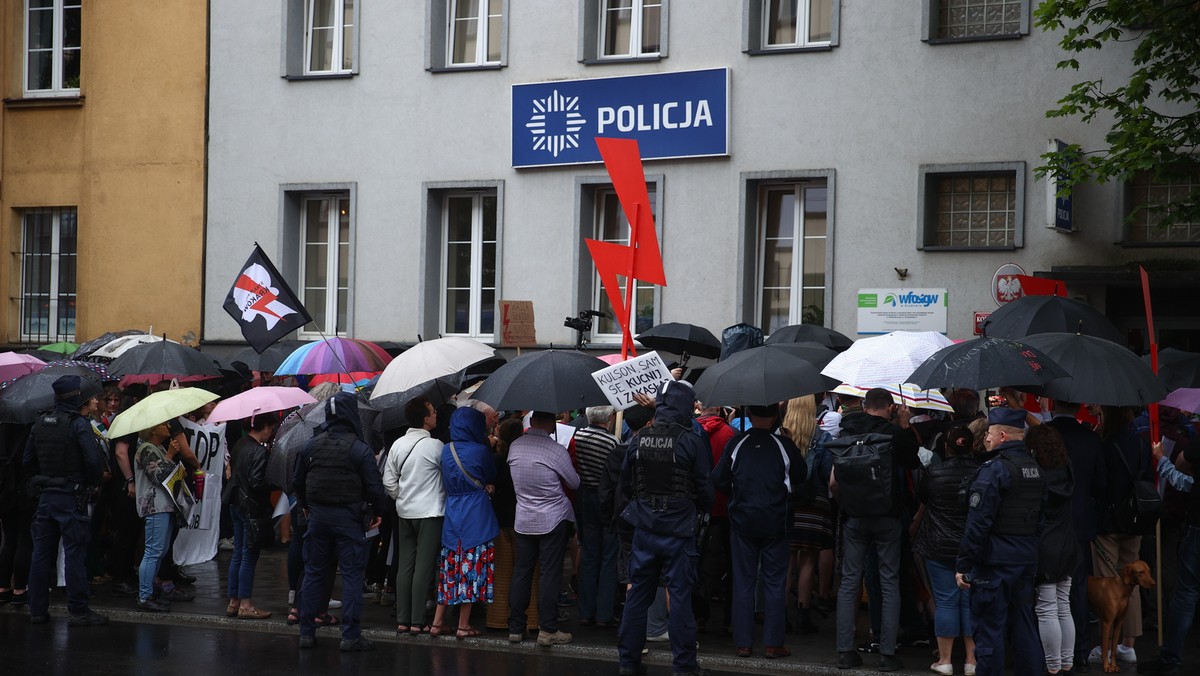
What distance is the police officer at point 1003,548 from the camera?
8.85 meters

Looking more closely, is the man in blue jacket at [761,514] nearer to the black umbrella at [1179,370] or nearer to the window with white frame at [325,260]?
the black umbrella at [1179,370]

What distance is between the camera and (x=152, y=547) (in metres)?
12.3

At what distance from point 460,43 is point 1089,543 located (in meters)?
12.6

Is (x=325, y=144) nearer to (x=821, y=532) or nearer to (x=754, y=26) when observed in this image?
(x=754, y=26)

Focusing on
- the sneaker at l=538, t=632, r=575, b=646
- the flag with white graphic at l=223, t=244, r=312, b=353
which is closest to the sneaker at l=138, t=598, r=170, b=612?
the flag with white graphic at l=223, t=244, r=312, b=353

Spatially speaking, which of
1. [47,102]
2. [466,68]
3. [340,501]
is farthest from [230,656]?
[47,102]

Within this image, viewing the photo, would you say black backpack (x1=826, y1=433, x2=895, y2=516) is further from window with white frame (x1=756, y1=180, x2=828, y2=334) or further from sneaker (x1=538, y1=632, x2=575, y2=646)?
window with white frame (x1=756, y1=180, x2=828, y2=334)

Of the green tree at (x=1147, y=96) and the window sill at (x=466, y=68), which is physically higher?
the window sill at (x=466, y=68)

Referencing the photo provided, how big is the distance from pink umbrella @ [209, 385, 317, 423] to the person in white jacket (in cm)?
107

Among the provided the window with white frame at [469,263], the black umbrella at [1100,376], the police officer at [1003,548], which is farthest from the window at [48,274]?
the police officer at [1003,548]

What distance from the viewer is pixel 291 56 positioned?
68.1 feet

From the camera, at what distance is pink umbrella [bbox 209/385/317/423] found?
1160 centimetres

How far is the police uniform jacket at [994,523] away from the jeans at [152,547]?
22.6 feet

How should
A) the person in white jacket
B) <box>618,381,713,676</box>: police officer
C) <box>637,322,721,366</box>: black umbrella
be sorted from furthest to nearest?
<box>637,322,721,366</box>: black umbrella < the person in white jacket < <box>618,381,713,676</box>: police officer
